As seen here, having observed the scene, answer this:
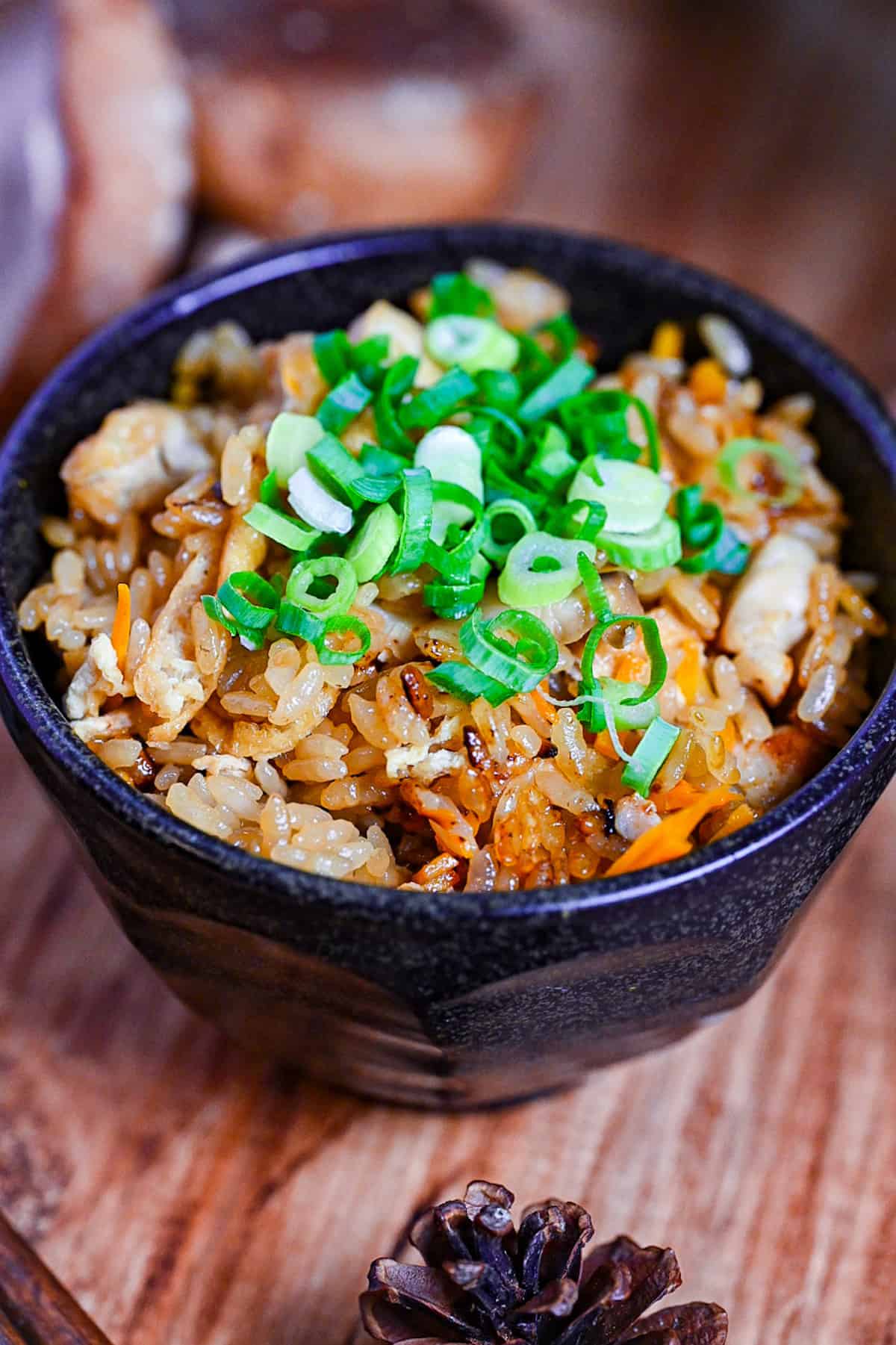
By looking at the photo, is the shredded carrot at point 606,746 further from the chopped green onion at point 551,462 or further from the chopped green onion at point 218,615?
the chopped green onion at point 218,615

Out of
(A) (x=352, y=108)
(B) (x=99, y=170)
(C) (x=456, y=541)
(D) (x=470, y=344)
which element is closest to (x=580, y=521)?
(C) (x=456, y=541)

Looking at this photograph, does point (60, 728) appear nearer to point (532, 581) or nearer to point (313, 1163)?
point (532, 581)

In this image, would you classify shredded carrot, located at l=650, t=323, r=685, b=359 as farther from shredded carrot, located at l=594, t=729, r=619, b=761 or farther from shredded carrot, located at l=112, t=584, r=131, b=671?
shredded carrot, located at l=112, t=584, r=131, b=671

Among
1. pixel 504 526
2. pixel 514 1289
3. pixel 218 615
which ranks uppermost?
pixel 504 526

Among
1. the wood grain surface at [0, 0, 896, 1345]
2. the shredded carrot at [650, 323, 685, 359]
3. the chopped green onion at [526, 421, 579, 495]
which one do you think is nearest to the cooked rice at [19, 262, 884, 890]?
the chopped green onion at [526, 421, 579, 495]

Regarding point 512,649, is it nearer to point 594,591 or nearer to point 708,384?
point 594,591
